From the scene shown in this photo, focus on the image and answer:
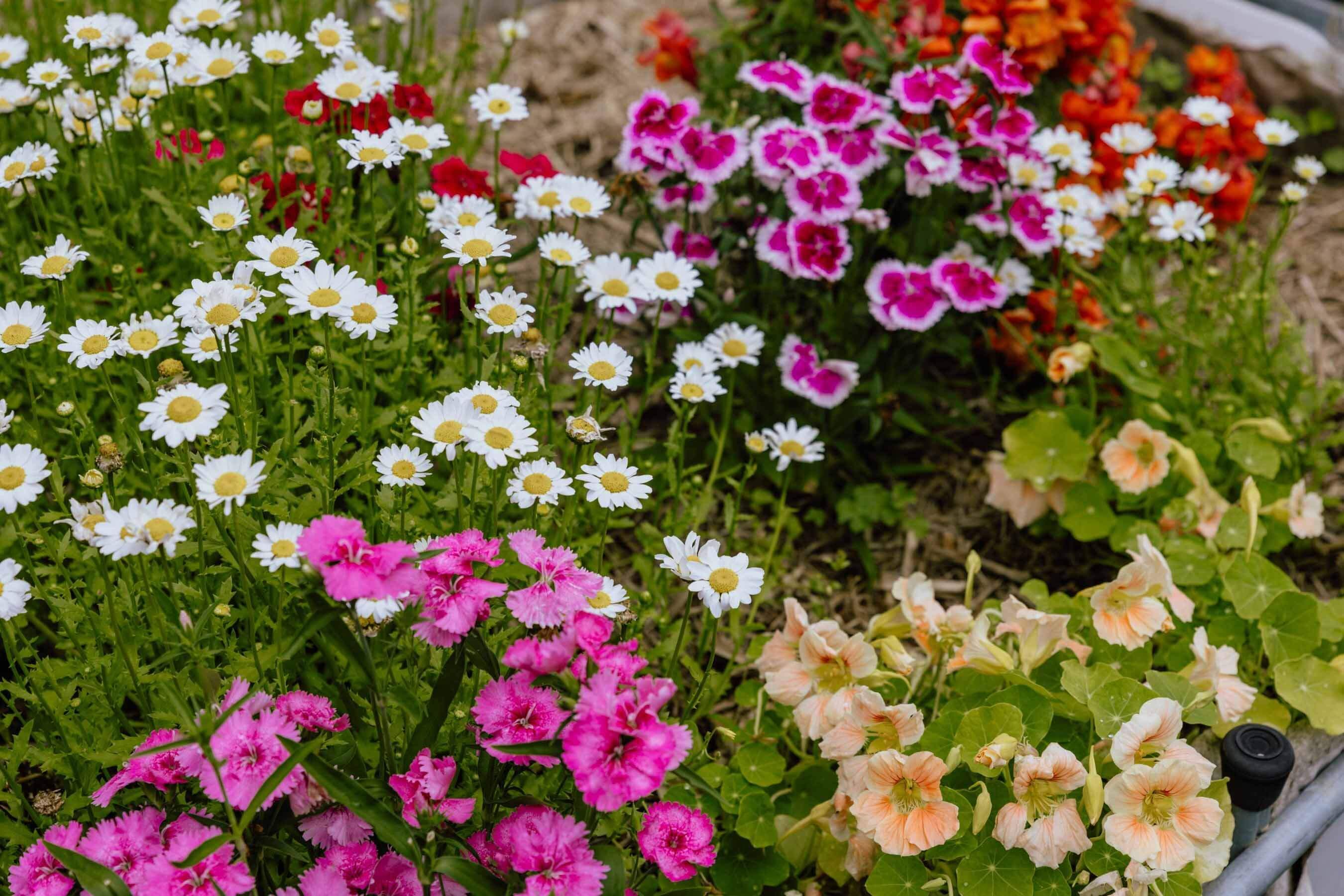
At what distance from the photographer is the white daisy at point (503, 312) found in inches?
71.0

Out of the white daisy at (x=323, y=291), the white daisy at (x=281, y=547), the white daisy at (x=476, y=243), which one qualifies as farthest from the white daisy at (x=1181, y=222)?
the white daisy at (x=281, y=547)

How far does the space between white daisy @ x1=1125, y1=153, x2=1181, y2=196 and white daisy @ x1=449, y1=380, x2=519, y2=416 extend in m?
1.67

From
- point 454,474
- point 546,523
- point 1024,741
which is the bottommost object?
point 1024,741

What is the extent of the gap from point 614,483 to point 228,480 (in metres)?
0.53

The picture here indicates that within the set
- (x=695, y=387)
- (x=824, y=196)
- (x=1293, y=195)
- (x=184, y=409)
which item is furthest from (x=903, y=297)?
(x=184, y=409)

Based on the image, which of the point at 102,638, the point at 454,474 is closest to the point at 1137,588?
the point at 454,474

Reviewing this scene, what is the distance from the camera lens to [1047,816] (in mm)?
1673

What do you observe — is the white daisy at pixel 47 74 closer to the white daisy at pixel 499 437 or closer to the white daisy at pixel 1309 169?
the white daisy at pixel 499 437

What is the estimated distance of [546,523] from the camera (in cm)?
182

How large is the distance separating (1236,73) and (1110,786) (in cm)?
282

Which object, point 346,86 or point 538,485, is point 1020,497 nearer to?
point 538,485

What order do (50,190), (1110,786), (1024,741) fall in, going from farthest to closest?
(50,190) → (1024,741) → (1110,786)

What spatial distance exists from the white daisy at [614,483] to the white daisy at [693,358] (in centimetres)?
43

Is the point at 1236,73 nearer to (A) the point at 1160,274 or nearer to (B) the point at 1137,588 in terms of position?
(A) the point at 1160,274
